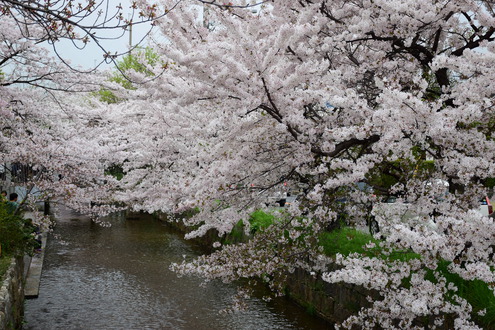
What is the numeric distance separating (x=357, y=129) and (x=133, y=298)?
7230 mm

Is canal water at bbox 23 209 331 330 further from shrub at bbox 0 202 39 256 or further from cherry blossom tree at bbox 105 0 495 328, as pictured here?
cherry blossom tree at bbox 105 0 495 328

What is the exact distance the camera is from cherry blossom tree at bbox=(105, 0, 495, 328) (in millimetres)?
5363

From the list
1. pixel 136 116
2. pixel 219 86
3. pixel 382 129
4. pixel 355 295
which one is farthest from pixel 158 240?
pixel 382 129

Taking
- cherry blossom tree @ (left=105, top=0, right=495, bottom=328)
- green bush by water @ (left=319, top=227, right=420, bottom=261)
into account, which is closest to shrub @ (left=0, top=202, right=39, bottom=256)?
cherry blossom tree @ (left=105, top=0, right=495, bottom=328)

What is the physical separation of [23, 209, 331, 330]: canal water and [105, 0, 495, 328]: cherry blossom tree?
1318 millimetres

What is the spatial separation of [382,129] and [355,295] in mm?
3782

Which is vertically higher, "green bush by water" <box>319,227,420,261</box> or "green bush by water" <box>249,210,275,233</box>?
"green bush by water" <box>249,210,275,233</box>

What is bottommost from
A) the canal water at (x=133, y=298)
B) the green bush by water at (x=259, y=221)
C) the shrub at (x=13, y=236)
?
the canal water at (x=133, y=298)

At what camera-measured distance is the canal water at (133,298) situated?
30.6 ft

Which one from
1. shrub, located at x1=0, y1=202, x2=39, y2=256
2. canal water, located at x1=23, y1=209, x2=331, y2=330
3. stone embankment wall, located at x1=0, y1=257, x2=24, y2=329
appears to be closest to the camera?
stone embankment wall, located at x1=0, y1=257, x2=24, y2=329

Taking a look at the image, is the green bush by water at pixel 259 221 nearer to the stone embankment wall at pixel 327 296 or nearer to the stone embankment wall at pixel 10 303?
the stone embankment wall at pixel 327 296

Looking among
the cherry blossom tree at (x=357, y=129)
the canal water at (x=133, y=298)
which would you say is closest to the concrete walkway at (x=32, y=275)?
the canal water at (x=133, y=298)

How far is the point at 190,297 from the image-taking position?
11.0 metres

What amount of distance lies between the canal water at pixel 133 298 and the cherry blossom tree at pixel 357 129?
1.32 meters
